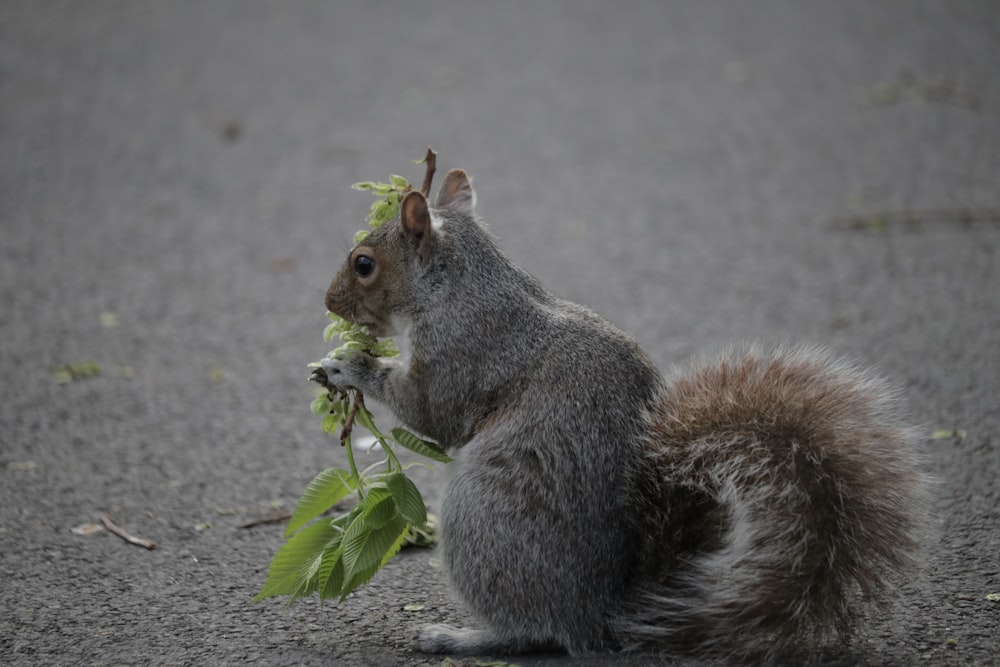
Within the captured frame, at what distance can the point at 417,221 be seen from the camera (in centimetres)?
231

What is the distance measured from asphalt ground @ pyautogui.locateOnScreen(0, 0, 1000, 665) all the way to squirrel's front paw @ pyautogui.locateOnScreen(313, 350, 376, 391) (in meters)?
0.30

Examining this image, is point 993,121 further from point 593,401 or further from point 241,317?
point 593,401

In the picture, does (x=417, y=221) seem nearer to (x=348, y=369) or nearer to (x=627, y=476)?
(x=348, y=369)

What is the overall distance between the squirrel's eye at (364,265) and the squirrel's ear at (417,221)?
10 cm

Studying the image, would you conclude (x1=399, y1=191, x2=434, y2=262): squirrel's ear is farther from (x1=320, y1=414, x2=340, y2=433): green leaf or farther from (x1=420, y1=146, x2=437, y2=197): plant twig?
(x1=320, y1=414, x2=340, y2=433): green leaf

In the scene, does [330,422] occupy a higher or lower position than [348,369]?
lower

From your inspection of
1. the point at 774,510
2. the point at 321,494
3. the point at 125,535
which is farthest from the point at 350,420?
the point at 774,510

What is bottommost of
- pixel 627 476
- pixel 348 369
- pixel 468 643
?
pixel 468 643

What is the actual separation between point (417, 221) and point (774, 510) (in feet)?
2.90

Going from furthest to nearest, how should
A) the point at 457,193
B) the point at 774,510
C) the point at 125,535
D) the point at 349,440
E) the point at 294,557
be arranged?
the point at 125,535 → the point at 457,193 → the point at 349,440 → the point at 294,557 → the point at 774,510

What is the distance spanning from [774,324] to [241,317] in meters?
1.98

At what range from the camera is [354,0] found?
335 inches

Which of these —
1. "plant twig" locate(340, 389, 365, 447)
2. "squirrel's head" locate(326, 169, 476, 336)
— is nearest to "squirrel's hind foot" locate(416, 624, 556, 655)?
"plant twig" locate(340, 389, 365, 447)

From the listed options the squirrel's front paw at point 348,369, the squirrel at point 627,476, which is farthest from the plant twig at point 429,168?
the squirrel's front paw at point 348,369
